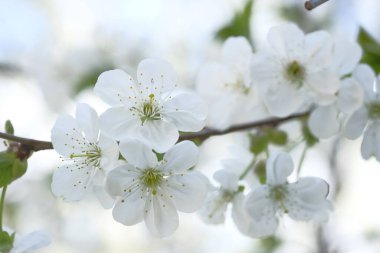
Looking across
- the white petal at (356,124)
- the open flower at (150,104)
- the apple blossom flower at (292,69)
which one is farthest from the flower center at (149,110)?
the white petal at (356,124)

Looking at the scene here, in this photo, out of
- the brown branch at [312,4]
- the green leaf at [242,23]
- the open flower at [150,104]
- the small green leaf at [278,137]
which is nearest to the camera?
the brown branch at [312,4]

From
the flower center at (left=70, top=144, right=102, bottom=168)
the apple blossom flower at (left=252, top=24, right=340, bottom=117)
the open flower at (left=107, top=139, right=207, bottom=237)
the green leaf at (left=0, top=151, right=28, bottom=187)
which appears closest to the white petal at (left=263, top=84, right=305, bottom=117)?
the apple blossom flower at (left=252, top=24, right=340, bottom=117)

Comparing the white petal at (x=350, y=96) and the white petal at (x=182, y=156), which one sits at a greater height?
the white petal at (x=182, y=156)

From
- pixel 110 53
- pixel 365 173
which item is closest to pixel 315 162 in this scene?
pixel 365 173

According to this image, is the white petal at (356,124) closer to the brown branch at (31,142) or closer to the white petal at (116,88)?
the white petal at (116,88)

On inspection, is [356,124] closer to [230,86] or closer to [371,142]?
[371,142]

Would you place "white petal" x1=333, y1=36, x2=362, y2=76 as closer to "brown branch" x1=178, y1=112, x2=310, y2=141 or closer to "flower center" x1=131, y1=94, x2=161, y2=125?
"brown branch" x1=178, y1=112, x2=310, y2=141
